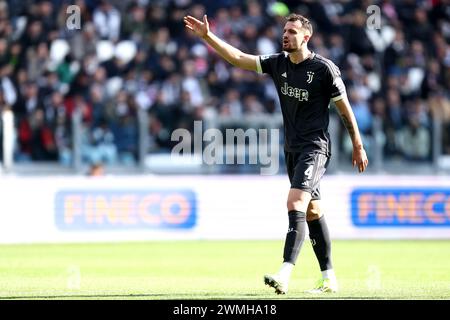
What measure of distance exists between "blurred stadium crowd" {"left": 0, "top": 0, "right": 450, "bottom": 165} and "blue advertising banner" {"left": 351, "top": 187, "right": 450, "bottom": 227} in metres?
0.75

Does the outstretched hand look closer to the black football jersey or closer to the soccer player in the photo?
the soccer player

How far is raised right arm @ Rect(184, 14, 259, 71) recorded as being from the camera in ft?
31.7

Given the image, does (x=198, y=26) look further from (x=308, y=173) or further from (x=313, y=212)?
(x=313, y=212)

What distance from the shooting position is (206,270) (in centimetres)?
1243

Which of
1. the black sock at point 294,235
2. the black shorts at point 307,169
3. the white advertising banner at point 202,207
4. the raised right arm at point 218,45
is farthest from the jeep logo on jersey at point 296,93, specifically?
the white advertising banner at point 202,207

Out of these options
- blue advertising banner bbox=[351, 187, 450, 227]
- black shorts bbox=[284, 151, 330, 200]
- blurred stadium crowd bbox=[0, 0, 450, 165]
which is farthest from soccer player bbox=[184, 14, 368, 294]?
blue advertising banner bbox=[351, 187, 450, 227]

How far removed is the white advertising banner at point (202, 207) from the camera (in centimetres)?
1717

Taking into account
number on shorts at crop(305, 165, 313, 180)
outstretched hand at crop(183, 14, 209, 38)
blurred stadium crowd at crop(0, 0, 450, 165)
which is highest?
blurred stadium crowd at crop(0, 0, 450, 165)

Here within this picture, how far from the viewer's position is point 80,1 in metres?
20.0

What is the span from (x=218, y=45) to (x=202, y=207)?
827cm

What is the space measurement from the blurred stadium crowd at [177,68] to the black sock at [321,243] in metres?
8.07

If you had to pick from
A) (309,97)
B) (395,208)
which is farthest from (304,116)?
(395,208)
